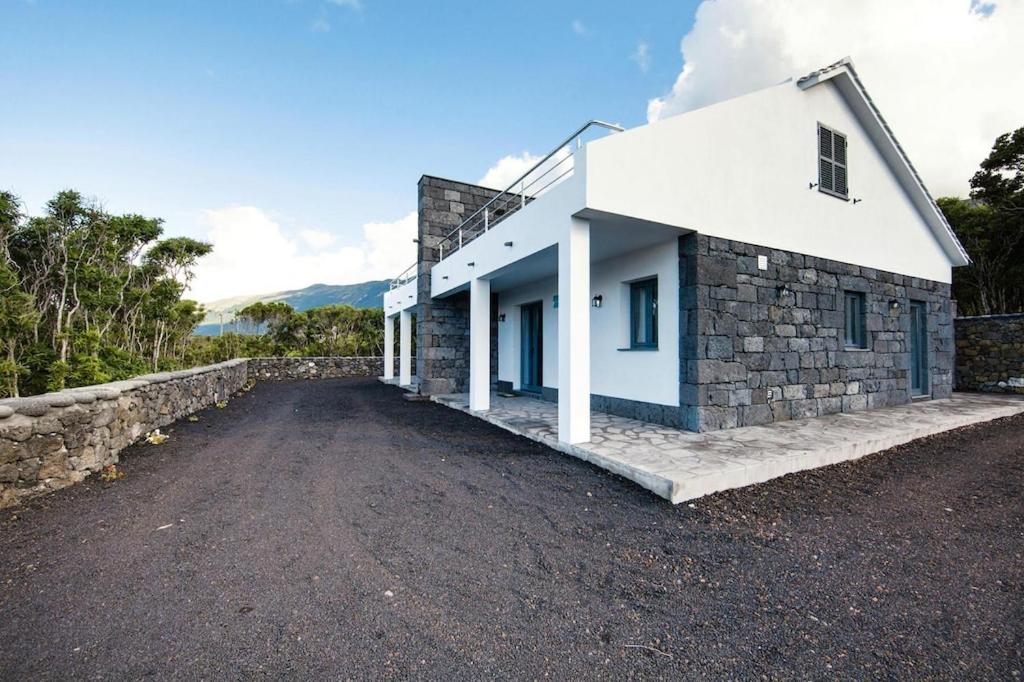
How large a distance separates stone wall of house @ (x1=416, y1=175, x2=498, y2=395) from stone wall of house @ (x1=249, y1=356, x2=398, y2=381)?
7.07 meters

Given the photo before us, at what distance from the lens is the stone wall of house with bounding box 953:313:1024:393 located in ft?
34.4

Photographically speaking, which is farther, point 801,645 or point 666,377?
point 666,377

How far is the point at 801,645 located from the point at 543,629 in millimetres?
1204

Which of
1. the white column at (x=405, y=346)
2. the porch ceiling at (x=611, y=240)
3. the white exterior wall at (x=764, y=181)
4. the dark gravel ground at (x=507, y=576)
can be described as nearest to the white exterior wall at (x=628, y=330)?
the porch ceiling at (x=611, y=240)

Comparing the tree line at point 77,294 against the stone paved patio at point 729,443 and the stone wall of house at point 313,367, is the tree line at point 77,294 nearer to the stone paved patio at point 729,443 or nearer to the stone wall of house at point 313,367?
the stone wall of house at point 313,367

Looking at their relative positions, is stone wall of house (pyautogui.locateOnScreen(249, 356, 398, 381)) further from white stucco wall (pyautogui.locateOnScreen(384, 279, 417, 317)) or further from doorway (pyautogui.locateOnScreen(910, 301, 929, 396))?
doorway (pyautogui.locateOnScreen(910, 301, 929, 396))

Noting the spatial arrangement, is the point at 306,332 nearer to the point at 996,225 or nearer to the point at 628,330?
the point at 628,330

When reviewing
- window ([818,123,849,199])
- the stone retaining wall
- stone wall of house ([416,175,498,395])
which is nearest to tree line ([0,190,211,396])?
the stone retaining wall

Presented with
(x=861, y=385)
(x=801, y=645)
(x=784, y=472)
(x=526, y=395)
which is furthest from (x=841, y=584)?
(x=526, y=395)

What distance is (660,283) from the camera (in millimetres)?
6375

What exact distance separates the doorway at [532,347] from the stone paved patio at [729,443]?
2370mm

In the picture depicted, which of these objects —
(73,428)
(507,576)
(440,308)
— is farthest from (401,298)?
(507,576)

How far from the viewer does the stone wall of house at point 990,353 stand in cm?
1049

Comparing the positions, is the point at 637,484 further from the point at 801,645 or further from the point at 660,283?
the point at 660,283
